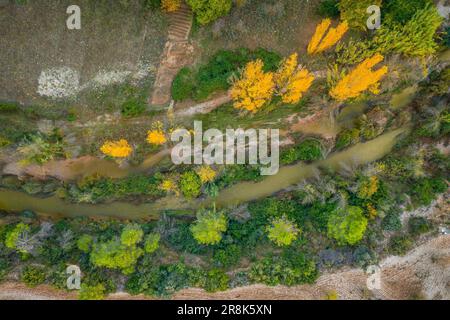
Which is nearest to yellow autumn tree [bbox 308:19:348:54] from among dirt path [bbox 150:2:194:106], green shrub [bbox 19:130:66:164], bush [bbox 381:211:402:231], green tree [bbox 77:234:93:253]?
dirt path [bbox 150:2:194:106]

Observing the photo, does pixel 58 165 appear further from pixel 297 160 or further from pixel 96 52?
pixel 297 160

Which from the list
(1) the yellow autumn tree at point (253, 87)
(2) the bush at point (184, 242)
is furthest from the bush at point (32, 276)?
(1) the yellow autumn tree at point (253, 87)

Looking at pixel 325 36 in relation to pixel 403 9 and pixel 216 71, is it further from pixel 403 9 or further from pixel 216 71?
pixel 216 71

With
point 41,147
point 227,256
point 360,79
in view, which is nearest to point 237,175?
point 227,256

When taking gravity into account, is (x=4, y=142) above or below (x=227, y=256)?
above
